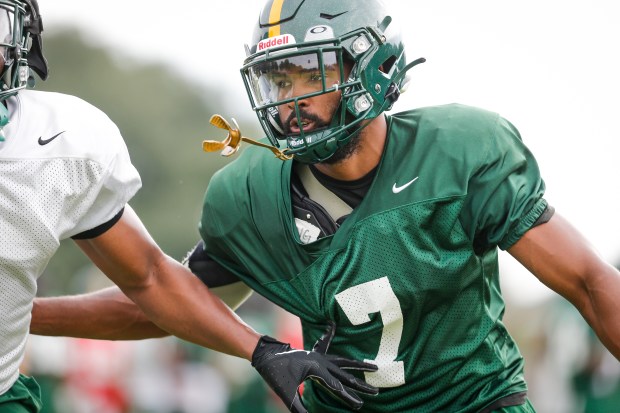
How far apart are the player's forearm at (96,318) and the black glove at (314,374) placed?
2.24ft

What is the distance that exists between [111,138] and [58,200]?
280 mm

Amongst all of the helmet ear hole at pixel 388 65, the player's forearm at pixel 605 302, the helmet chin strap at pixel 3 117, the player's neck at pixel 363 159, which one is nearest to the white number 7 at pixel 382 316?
the player's neck at pixel 363 159

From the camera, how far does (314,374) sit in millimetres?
3777

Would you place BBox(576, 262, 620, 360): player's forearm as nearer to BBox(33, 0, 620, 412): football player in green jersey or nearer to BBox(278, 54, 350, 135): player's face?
BBox(33, 0, 620, 412): football player in green jersey

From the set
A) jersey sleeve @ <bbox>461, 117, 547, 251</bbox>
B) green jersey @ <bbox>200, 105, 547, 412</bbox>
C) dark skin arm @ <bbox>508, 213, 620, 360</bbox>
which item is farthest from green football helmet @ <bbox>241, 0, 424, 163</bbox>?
dark skin arm @ <bbox>508, 213, 620, 360</bbox>

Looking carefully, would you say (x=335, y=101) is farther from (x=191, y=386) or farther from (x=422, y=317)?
(x=191, y=386)

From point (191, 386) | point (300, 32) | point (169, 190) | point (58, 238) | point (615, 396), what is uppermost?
point (300, 32)

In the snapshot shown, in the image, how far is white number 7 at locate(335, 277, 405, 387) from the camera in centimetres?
376

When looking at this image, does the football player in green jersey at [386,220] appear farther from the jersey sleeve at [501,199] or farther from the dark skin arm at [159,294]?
the dark skin arm at [159,294]

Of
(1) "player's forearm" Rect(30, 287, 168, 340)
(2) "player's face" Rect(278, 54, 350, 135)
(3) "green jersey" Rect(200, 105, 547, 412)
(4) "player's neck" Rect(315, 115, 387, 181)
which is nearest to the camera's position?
(3) "green jersey" Rect(200, 105, 547, 412)

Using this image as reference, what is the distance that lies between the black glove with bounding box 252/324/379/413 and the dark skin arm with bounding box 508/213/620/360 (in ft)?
2.12

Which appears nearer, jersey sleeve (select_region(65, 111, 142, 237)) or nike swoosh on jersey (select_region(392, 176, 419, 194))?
jersey sleeve (select_region(65, 111, 142, 237))

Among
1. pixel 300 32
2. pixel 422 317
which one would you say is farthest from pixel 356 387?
pixel 300 32

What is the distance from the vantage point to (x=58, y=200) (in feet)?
11.8
